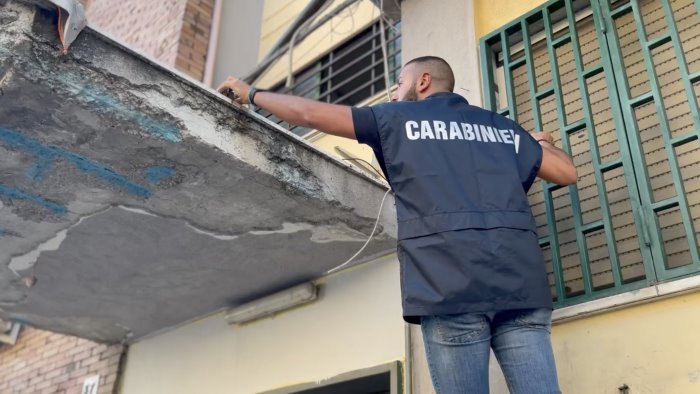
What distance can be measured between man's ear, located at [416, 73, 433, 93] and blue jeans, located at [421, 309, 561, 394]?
1.02 m

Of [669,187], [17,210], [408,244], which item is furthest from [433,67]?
[17,210]

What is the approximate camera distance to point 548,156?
8.93 ft

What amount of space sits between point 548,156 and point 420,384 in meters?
1.50

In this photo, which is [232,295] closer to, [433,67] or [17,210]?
[17,210]

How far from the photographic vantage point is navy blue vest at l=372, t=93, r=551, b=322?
2.18 meters

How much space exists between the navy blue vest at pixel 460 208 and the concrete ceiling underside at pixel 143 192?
1.02 metres

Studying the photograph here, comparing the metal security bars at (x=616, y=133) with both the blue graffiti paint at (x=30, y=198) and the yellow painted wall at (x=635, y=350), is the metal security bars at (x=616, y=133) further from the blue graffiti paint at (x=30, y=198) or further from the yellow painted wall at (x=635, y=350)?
the blue graffiti paint at (x=30, y=198)

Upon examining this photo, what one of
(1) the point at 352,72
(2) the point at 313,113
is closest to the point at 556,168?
(2) the point at 313,113

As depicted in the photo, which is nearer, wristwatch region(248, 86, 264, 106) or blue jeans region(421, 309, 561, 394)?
blue jeans region(421, 309, 561, 394)

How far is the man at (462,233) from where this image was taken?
2180 mm

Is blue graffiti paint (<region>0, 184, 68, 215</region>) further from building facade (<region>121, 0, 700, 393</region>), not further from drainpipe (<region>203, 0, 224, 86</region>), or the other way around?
drainpipe (<region>203, 0, 224, 86</region>)

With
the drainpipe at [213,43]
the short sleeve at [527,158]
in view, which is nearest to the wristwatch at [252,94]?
the short sleeve at [527,158]

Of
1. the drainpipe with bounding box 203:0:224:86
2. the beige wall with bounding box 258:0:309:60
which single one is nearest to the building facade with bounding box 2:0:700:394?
the beige wall with bounding box 258:0:309:60

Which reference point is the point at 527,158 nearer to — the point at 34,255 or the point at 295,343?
the point at 295,343
